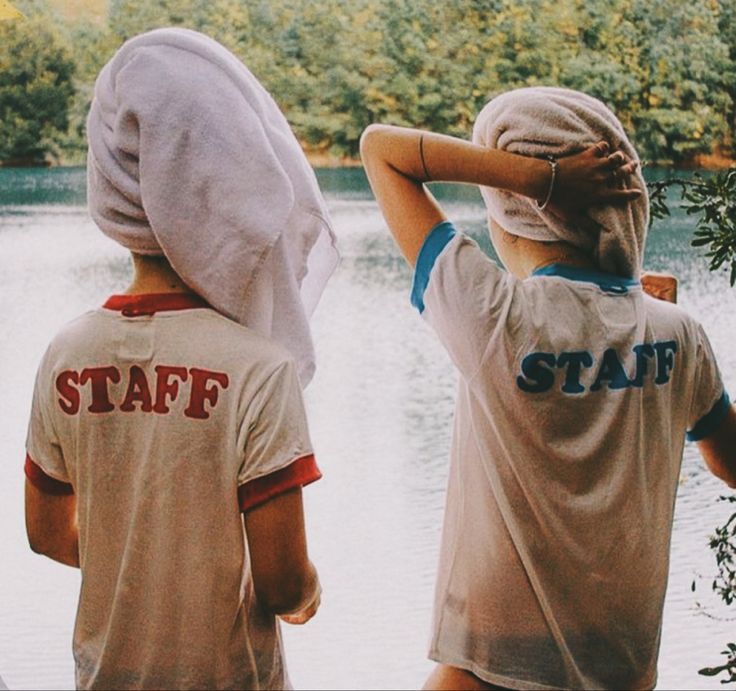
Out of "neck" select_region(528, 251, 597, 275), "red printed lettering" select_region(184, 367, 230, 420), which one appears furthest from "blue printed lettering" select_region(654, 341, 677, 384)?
"red printed lettering" select_region(184, 367, 230, 420)

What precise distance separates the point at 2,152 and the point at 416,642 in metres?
1.16

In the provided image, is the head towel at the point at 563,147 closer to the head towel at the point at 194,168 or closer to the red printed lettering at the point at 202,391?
the head towel at the point at 194,168

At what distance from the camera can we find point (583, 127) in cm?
126

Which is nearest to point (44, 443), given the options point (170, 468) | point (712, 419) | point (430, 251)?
point (170, 468)

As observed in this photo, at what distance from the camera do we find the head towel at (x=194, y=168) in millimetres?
1096

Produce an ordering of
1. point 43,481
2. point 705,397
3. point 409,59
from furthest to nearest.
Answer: point 409,59
point 705,397
point 43,481

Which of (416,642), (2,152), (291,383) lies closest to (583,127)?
(291,383)

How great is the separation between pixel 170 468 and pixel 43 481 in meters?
0.18

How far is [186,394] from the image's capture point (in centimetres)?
109

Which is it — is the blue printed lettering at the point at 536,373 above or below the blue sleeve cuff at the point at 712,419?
above

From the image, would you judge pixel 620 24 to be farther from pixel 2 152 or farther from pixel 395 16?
pixel 2 152

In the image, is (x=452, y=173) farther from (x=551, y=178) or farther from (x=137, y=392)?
(x=137, y=392)

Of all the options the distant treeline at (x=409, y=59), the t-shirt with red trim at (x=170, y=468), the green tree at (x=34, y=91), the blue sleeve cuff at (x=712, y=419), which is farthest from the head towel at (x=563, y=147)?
the green tree at (x=34, y=91)

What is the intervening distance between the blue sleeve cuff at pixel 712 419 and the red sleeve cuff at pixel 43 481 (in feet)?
2.37
